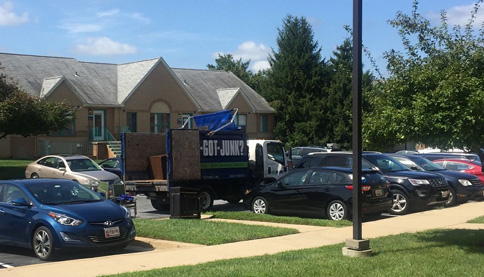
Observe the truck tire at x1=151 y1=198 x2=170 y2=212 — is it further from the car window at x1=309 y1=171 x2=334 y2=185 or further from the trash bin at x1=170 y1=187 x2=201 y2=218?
the car window at x1=309 y1=171 x2=334 y2=185

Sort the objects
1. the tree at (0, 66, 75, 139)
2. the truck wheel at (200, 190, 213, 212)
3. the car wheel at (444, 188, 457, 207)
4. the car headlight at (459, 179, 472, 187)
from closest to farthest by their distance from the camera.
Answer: the truck wheel at (200, 190, 213, 212) < the car wheel at (444, 188, 457, 207) < the car headlight at (459, 179, 472, 187) < the tree at (0, 66, 75, 139)

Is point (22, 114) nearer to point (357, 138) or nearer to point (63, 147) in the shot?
point (63, 147)

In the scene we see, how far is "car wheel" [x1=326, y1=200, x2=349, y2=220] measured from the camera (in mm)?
15414

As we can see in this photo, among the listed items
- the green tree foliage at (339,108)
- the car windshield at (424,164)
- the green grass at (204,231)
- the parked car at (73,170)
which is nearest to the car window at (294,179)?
the green grass at (204,231)

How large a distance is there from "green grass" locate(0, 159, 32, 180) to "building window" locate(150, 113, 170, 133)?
1142cm

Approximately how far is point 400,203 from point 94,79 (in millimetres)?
32816

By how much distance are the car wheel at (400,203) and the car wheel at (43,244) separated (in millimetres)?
10098

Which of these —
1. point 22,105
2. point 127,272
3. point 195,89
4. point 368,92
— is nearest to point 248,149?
point 368,92

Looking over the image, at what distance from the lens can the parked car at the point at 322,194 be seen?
15.5 meters

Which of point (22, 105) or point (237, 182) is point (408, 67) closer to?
point (237, 182)

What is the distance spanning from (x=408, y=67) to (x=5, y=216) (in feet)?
25.7

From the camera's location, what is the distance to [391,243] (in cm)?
1109

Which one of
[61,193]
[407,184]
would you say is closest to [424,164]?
[407,184]

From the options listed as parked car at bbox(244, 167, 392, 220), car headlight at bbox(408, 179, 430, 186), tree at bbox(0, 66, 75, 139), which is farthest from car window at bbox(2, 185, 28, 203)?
tree at bbox(0, 66, 75, 139)
